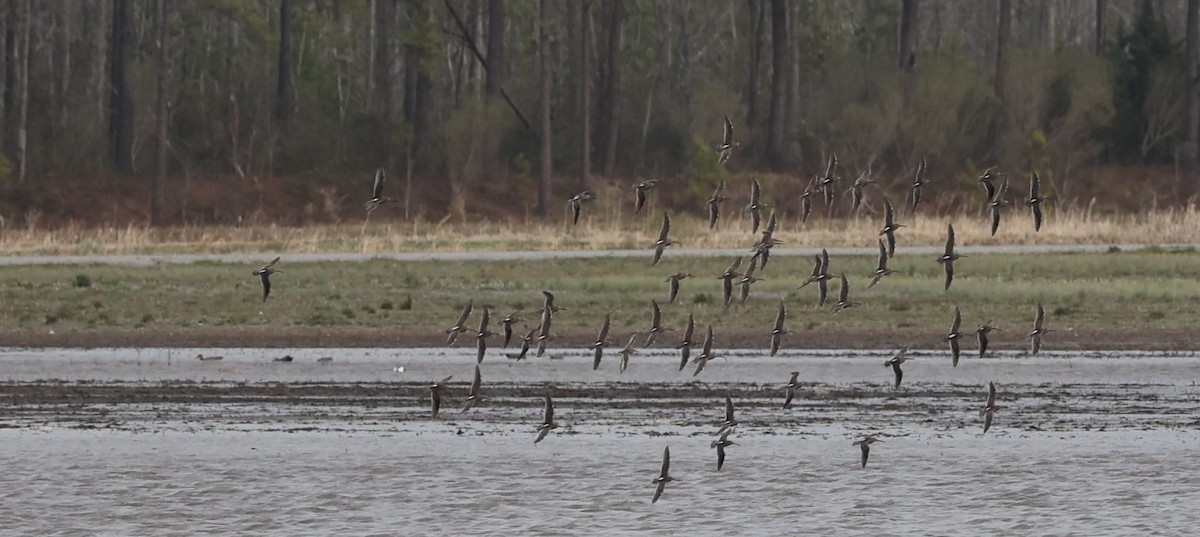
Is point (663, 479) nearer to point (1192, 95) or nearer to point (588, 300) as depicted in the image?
point (588, 300)

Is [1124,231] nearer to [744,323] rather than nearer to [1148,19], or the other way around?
[744,323]

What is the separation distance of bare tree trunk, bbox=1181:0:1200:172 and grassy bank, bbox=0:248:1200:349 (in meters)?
26.7

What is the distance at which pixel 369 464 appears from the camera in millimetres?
14562

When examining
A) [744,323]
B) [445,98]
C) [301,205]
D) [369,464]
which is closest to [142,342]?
[744,323]

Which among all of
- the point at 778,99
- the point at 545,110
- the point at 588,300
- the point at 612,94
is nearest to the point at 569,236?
the point at 545,110

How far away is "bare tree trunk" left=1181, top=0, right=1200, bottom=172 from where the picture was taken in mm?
59438

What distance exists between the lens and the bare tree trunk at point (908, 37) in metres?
60.7

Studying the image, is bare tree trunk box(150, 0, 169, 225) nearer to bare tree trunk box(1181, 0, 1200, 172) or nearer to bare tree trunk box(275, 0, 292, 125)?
bare tree trunk box(275, 0, 292, 125)

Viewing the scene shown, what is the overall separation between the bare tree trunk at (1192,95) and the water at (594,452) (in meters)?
40.9

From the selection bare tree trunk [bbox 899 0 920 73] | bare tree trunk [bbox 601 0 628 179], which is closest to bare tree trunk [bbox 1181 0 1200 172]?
bare tree trunk [bbox 899 0 920 73]

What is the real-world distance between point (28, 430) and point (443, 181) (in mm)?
43299

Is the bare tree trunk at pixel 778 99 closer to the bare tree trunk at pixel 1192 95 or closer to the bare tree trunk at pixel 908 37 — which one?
the bare tree trunk at pixel 908 37

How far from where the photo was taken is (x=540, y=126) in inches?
2186

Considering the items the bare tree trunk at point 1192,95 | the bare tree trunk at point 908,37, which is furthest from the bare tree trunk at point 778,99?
the bare tree trunk at point 1192,95
